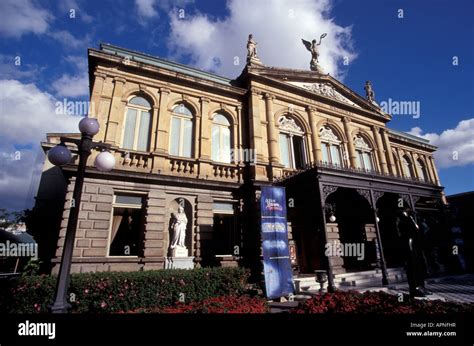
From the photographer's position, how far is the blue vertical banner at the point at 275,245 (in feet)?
28.7

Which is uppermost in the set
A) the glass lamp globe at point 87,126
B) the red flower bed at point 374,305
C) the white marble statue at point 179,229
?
the glass lamp globe at point 87,126

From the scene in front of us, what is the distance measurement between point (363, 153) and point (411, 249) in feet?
34.8

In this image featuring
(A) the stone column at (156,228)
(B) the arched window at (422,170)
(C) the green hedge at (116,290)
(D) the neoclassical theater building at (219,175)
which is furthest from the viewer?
(B) the arched window at (422,170)

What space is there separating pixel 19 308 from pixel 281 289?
7587mm

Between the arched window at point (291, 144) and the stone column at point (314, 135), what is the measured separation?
64cm

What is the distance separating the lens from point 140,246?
9.84 metres

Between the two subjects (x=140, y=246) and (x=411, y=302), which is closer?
(x=411, y=302)

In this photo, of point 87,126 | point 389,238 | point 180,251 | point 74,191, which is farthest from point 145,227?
point 389,238

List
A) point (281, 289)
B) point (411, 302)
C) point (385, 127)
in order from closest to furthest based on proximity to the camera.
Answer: point (411, 302)
point (281, 289)
point (385, 127)

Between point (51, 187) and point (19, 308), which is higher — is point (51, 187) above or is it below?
above

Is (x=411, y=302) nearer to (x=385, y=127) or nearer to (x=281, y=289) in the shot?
(x=281, y=289)

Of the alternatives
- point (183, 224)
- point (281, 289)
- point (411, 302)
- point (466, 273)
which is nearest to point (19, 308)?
point (183, 224)

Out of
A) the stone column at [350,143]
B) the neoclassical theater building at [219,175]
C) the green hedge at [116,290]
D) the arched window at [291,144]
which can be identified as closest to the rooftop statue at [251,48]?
the neoclassical theater building at [219,175]

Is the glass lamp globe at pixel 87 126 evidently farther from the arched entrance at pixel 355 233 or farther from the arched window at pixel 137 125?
the arched entrance at pixel 355 233
